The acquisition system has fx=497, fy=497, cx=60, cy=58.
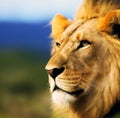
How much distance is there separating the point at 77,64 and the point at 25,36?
1.70 ft

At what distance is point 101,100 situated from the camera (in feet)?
10.8

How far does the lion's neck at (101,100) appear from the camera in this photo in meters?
3.19

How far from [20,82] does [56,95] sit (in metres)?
0.38

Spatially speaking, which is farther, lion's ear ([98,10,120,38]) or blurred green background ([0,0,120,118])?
blurred green background ([0,0,120,118])

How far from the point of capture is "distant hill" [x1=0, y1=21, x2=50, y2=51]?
343 cm

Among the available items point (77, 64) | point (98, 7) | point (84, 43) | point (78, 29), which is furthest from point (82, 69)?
point (98, 7)

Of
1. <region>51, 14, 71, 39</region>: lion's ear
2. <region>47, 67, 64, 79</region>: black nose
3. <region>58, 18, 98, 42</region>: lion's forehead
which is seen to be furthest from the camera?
<region>51, 14, 71, 39</region>: lion's ear

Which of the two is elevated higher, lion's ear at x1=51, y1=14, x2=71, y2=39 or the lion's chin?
lion's ear at x1=51, y1=14, x2=71, y2=39

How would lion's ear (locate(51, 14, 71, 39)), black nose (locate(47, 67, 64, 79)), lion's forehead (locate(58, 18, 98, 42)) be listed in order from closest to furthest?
black nose (locate(47, 67, 64, 79))
lion's forehead (locate(58, 18, 98, 42))
lion's ear (locate(51, 14, 71, 39))

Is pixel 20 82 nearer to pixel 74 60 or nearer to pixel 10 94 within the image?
pixel 10 94

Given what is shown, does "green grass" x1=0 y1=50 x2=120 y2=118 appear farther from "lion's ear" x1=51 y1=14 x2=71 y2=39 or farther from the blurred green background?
"lion's ear" x1=51 y1=14 x2=71 y2=39

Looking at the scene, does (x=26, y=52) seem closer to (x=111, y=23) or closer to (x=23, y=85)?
(x=23, y=85)

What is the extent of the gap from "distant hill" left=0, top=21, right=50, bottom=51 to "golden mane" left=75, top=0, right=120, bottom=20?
311 mm

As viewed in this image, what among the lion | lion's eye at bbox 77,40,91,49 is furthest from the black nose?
lion's eye at bbox 77,40,91,49
